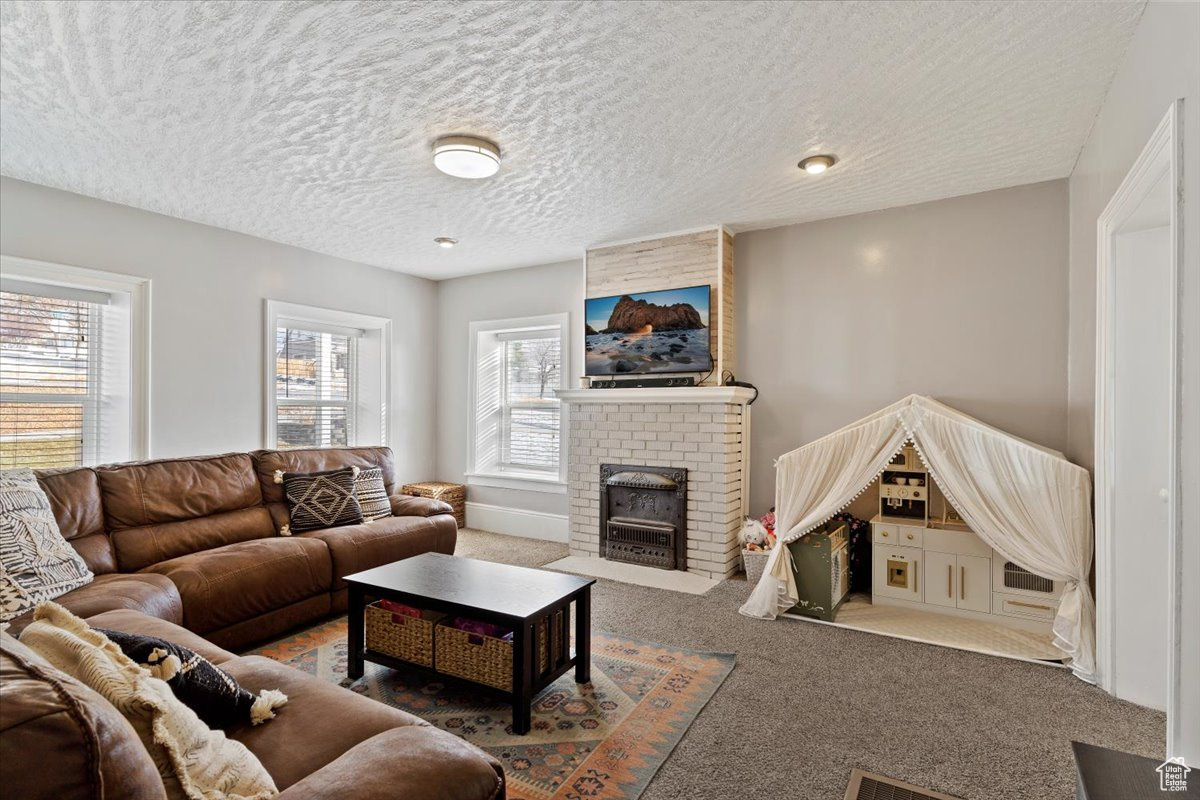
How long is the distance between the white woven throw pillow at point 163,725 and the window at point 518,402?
169 inches

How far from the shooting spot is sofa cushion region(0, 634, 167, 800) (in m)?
0.66

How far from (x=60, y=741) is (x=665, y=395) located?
3.94 metres

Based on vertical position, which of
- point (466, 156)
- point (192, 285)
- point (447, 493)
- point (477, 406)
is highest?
point (466, 156)

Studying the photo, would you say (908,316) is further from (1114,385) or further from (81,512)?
(81,512)

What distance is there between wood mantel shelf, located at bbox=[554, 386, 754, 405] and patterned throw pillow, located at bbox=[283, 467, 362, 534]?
70.1 inches

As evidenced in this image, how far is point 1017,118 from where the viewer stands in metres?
2.79

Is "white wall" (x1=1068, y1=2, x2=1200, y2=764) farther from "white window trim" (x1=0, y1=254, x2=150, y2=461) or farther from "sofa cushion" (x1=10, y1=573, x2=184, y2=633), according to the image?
"white window trim" (x1=0, y1=254, x2=150, y2=461)

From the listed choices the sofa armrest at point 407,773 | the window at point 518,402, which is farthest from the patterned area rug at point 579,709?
the window at point 518,402

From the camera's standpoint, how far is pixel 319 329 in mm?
5328

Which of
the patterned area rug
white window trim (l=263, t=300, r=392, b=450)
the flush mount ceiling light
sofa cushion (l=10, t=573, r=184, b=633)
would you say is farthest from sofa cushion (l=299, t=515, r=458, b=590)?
the flush mount ceiling light

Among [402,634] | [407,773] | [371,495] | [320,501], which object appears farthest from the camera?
[371,495]

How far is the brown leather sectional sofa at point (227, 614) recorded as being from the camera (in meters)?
0.72

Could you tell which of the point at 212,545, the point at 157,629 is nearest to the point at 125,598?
the point at 157,629

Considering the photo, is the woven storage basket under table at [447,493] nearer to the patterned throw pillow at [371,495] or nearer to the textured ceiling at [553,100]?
the patterned throw pillow at [371,495]
